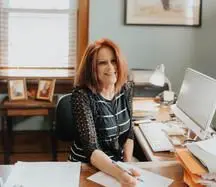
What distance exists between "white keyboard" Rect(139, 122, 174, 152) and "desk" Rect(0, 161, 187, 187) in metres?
0.25

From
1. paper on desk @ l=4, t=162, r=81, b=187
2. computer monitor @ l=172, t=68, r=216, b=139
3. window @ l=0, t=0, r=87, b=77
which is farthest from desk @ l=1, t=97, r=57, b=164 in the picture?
paper on desk @ l=4, t=162, r=81, b=187

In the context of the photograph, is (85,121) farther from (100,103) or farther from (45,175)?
(45,175)

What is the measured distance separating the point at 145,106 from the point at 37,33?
136cm

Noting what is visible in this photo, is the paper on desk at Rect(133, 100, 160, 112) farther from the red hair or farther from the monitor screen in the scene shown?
the red hair

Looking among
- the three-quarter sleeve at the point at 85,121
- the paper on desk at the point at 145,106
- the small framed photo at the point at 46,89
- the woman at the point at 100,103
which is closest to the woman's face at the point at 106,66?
the woman at the point at 100,103

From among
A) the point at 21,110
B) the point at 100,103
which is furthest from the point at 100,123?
the point at 21,110

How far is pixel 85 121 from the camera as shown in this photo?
1.83 meters

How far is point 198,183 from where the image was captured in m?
1.42

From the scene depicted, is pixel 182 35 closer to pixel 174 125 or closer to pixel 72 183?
pixel 174 125

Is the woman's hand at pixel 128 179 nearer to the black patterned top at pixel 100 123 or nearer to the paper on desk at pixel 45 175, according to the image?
the paper on desk at pixel 45 175

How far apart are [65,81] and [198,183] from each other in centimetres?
240

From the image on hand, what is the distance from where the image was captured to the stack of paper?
1417 millimetres

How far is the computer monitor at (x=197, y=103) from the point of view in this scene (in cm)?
192

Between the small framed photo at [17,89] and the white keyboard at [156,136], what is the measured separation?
1.41 meters
